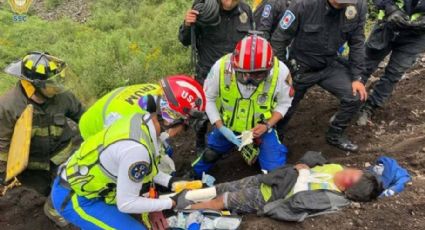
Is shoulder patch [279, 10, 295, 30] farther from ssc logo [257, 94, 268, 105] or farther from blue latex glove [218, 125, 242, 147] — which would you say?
blue latex glove [218, 125, 242, 147]

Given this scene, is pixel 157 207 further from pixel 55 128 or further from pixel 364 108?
pixel 364 108

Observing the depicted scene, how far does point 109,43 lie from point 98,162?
299 inches

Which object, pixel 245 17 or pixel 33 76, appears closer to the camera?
pixel 33 76

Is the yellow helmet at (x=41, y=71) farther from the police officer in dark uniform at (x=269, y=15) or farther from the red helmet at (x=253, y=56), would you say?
the police officer in dark uniform at (x=269, y=15)

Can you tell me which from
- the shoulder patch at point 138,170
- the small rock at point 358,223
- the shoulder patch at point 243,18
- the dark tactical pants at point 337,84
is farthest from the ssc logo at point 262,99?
the shoulder patch at point 138,170

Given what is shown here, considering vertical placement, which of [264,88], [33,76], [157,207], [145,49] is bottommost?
[145,49]

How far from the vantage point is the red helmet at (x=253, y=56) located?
4.03m

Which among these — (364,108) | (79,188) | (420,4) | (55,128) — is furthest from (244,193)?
(420,4)

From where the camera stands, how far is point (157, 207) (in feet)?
10.7

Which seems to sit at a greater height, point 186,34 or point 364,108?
point 186,34

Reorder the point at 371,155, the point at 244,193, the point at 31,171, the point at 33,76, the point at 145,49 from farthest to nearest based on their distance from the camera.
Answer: the point at 145,49
the point at 371,155
the point at 31,171
the point at 244,193
the point at 33,76

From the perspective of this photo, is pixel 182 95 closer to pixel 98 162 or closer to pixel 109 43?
pixel 98 162

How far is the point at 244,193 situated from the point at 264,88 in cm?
105

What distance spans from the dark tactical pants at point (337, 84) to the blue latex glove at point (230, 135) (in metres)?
1.08
